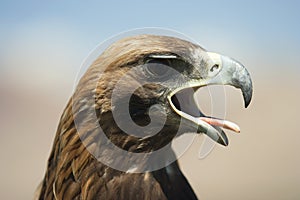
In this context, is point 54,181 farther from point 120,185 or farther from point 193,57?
point 193,57

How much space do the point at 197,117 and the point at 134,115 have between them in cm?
33

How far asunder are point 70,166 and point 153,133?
0.46m

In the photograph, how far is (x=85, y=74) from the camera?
387cm

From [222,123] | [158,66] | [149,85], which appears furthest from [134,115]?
[222,123]

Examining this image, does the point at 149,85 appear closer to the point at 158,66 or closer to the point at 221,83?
the point at 158,66

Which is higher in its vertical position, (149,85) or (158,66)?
(158,66)

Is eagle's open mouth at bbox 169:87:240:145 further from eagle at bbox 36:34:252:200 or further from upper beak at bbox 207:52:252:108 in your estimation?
upper beak at bbox 207:52:252:108

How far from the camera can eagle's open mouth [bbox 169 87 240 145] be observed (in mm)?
3713

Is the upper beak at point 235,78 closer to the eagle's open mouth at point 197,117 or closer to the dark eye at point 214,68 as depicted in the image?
the dark eye at point 214,68

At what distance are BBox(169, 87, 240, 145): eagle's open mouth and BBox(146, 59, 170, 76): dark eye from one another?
0.15 meters

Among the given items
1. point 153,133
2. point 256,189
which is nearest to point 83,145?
point 153,133

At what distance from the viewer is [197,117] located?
12.5 ft

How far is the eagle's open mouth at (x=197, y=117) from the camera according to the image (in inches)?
146

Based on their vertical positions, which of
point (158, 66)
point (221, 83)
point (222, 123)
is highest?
point (158, 66)
